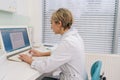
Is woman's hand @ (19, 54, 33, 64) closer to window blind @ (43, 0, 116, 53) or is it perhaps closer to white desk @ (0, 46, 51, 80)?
white desk @ (0, 46, 51, 80)

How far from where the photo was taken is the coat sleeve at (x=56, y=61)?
1.34 m

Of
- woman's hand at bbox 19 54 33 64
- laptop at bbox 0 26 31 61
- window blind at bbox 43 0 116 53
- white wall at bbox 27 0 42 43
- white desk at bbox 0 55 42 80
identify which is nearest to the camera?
white desk at bbox 0 55 42 80

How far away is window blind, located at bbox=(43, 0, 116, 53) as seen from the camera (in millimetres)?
2543

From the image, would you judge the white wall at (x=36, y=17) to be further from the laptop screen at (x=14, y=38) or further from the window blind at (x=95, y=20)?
the laptop screen at (x=14, y=38)

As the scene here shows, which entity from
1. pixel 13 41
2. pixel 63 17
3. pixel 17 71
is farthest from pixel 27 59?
pixel 63 17

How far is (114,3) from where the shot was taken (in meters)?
2.52

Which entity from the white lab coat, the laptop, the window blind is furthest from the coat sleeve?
the window blind

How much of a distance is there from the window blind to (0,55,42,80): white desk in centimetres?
139

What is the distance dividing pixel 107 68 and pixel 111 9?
836mm

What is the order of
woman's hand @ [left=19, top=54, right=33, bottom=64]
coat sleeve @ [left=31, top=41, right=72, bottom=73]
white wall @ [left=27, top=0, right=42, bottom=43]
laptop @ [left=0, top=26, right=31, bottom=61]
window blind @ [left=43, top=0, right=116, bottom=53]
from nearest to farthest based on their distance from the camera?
coat sleeve @ [left=31, top=41, right=72, bottom=73]
woman's hand @ [left=19, top=54, right=33, bottom=64]
laptop @ [left=0, top=26, right=31, bottom=61]
window blind @ [left=43, top=0, right=116, bottom=53]
white wall @ [left=27, top=0, right=42, bottom=43]

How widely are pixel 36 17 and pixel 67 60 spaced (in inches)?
58.2

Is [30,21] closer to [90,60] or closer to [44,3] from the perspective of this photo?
[44,3]

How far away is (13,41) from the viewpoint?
1.75 m

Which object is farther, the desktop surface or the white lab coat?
the white lab coat
